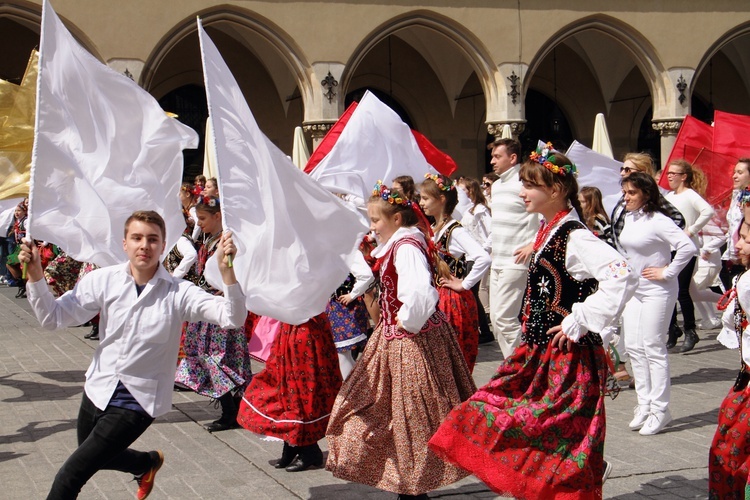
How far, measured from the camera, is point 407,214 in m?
4.84

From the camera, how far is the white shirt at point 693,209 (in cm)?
879

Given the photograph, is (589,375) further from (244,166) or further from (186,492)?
(186,492)

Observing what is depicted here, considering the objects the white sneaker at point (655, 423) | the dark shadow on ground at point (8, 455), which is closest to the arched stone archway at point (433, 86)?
the white sneaker at point (655, 423)

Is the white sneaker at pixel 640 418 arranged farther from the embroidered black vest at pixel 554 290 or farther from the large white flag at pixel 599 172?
the large white flag at pixel 599 172

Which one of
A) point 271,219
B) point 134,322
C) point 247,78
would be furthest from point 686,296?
point 247,78

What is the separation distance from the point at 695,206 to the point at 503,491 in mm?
5527

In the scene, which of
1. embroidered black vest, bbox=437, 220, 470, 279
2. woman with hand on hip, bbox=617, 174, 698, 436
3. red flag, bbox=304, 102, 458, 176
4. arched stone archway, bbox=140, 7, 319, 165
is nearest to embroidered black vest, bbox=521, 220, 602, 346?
woman with hand on hip, bbox=617, 174, 698, 436

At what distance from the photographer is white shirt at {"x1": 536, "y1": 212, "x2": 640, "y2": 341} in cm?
407

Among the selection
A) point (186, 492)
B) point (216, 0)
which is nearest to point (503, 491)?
point (186, 492)

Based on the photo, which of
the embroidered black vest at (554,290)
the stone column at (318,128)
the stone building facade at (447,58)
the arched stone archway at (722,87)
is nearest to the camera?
the embroidered black vest at (554,290)

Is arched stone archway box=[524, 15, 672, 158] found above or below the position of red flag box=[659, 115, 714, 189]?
above

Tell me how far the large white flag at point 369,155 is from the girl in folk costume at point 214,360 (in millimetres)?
1774

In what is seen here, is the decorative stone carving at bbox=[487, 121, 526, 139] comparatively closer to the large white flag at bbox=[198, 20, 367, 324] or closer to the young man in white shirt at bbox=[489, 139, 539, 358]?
the young man in white shirt at bbox=[489, 139, 539, 358]

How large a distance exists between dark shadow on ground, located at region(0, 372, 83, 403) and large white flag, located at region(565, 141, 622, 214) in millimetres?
4959
